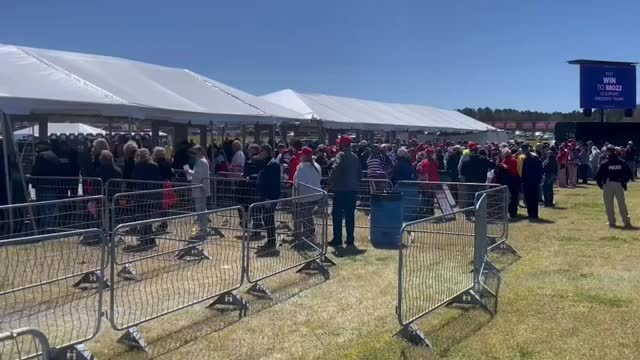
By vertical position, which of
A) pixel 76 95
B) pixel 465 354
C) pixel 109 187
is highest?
pixel 76 95

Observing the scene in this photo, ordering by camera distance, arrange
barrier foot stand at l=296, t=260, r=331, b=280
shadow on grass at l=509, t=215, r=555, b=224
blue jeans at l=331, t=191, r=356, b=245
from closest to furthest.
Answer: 1. barrier foot stand at l=296, t=260, r=331, b=280
2. blue jeans at l=331, t=191, r=356, b=245
3. shadow on grass at l=509, t=215, r=555, b=224

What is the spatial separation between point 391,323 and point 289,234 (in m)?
2.99

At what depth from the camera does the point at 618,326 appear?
7.64 meters

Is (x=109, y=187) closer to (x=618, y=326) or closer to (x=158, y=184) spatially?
(x=158, y=184)

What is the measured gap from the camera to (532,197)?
55.8ft

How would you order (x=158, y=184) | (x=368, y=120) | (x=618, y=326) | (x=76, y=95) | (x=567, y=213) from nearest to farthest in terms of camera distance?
(x=618, y=326) → (x=158, y=184) → (x=76, y=95) → (x=567, y=213) → (x=368, y=120)

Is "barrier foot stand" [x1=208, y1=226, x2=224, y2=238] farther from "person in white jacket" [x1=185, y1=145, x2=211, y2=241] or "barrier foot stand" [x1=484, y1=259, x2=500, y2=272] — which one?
"barrier foot stand" [x1=484, y1=259, x2=500, y2=272]

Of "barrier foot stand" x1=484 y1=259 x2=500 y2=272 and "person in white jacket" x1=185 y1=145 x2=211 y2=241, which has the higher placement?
"person in white jacket" x1=185 y1=145 x2=211 y2=241

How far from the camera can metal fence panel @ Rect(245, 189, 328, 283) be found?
9.66 meters

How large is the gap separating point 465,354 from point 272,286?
3259mm

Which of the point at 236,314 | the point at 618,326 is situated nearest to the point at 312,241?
the point at 236,314

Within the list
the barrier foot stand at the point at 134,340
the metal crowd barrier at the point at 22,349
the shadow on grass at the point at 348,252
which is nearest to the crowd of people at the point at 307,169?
the shadow on grass at the point at 348,252

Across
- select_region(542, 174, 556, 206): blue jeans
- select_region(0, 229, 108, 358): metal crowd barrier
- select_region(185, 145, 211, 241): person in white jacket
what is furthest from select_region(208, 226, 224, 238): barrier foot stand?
select_region(542, 174, 556, 206): blue jeans

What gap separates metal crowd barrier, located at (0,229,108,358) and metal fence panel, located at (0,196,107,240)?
2366 mm
